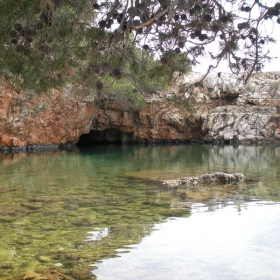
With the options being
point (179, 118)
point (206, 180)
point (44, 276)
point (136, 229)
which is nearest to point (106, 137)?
point (179, 118)

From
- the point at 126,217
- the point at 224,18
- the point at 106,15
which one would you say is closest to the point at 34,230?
the point at 126,217

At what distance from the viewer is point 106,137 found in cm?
3812

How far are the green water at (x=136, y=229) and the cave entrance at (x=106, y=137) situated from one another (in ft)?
85.0

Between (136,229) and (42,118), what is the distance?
22400 millimetres

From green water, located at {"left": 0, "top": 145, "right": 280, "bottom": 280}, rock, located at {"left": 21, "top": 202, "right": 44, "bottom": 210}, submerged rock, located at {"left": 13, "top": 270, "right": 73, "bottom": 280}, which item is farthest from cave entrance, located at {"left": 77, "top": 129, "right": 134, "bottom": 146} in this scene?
submerged rock, located at {"left": 13, "top": 270, "right": 73, "bottom": 280}

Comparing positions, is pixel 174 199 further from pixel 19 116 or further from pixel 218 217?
pixel 19 116

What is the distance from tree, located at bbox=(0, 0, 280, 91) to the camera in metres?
4.17

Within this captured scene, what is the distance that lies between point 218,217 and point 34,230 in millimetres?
3029

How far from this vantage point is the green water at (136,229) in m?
4.61

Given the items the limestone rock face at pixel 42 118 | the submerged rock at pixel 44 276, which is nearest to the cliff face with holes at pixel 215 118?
the limestone rock face at pixel 42 118

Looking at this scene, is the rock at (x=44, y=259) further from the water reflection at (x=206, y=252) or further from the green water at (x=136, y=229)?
the water reflection at (x=206, y=252)

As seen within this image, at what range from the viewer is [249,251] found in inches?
203

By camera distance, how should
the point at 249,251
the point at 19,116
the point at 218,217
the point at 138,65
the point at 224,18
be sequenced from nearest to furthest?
the point at 224,18, the point at 249,251, the point at 138,65, the point at 218,217, the point at 19,116

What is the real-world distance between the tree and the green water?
2.06m
